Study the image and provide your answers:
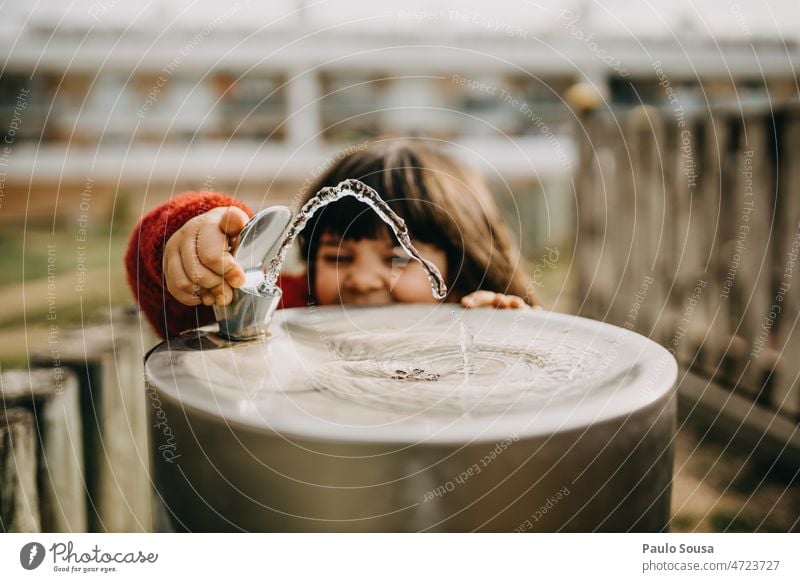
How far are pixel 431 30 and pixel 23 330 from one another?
0.49 m

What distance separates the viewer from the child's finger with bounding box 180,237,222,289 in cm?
47

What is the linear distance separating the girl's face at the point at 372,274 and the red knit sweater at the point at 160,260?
14cm

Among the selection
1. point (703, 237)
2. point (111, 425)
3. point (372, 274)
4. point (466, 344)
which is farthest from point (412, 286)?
point (703, 237)

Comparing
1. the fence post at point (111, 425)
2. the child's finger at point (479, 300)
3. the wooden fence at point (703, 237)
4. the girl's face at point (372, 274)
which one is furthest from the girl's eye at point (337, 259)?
the wooden fence at point (703, 237)

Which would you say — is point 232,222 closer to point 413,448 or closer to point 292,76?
point 413,448

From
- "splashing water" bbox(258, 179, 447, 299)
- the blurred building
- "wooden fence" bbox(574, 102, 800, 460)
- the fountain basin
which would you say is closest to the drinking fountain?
the fountain basin

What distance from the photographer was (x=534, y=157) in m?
1.15

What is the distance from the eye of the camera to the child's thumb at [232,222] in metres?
0.48

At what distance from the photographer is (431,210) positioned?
0.69m

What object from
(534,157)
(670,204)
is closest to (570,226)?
(670,204)

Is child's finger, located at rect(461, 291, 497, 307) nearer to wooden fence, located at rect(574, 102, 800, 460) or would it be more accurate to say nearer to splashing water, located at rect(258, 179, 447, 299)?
splashing water, located at rect(258, 179, 447, 299)

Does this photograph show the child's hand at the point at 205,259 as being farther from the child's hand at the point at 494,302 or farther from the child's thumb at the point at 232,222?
the child's hand at the point at 494,302
